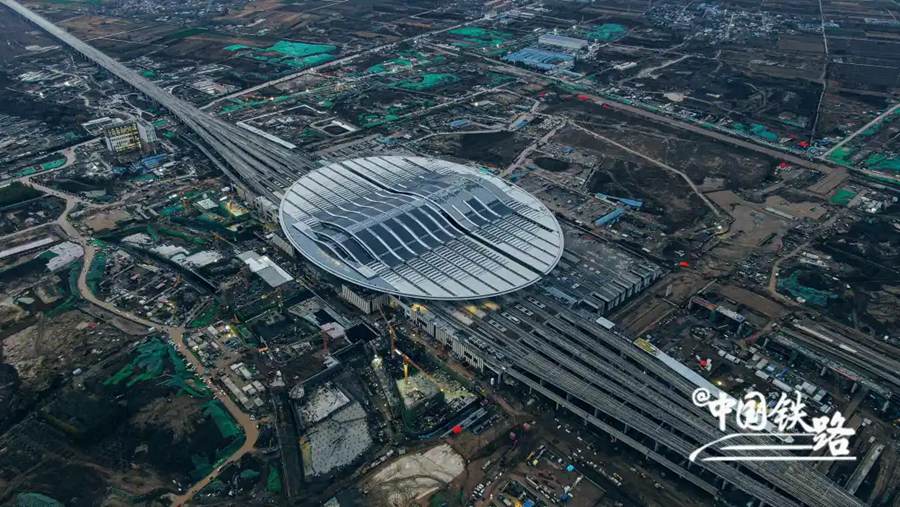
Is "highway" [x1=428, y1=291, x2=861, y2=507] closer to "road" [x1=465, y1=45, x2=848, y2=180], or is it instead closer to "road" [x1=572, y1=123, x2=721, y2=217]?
"road" [x1=572, y1=123, x2=721, y2=217]

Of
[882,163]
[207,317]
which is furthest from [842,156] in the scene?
[207,317]

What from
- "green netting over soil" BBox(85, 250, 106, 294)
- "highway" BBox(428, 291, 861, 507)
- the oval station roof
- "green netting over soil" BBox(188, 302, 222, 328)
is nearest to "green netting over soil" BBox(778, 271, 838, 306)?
"highway" BBox(428, 291, 861, 507)

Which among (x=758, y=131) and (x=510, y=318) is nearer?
(x=510, y=318)

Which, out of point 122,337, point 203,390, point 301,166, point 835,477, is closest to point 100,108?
point 301,166

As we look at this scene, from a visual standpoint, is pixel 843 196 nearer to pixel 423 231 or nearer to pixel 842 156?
pixel 842 156

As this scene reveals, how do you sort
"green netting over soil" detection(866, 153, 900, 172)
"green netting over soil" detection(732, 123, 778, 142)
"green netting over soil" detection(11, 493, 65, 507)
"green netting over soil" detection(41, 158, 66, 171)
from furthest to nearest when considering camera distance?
1. "green netting over soil" detection(732, 123, 778, 142)
2. "green netting over soil" detection(866, 153, 900, 172)
3. "green netting over soil" detection(41, 158, 66, 171)
4. "green netting over soil" detection(11, 493, 65, 507)

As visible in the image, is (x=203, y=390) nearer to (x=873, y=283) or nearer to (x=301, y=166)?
(x=301, y=166)
